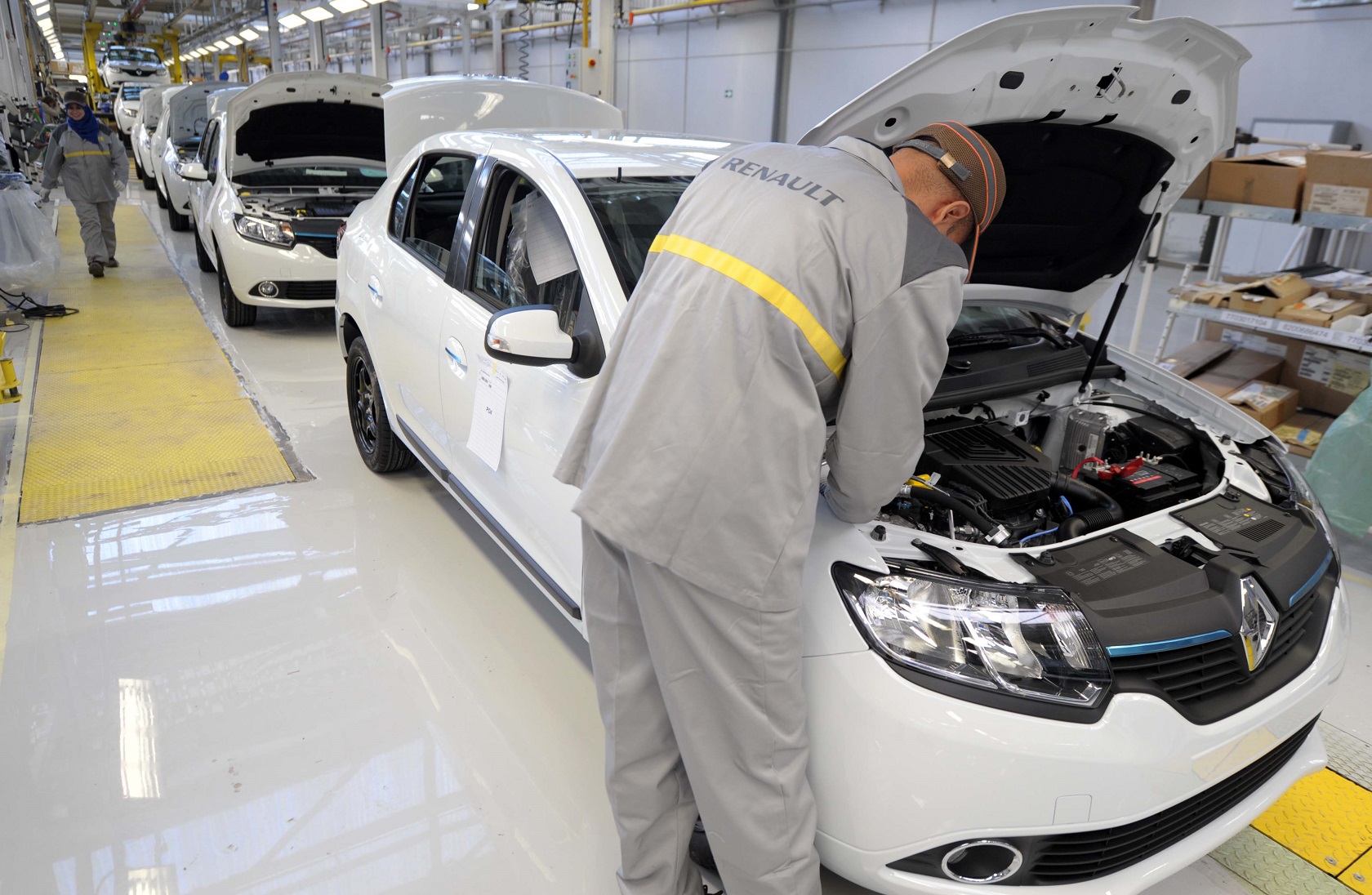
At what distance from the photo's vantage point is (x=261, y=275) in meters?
5.45

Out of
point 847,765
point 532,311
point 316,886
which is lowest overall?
point 316,886

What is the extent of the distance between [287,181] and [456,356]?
4600 mm

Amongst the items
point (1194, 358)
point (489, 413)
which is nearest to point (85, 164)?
point (489, 413)

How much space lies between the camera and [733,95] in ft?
45.7

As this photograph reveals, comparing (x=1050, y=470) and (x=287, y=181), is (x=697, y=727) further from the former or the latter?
(x=287, y=181)

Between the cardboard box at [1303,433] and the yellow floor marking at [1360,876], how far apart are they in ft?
6.62

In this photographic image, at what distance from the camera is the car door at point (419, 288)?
105 inches

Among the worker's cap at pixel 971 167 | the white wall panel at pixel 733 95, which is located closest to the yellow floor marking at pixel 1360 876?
the worker's cap at pixel 971 167

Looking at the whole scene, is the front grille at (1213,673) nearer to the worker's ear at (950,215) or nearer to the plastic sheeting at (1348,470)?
the worker's ear at (950,215)

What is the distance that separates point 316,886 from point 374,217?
2.40m

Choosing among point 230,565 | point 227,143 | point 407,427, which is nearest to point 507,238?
point 407,427

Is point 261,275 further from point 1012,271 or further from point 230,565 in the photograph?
point 1012,271

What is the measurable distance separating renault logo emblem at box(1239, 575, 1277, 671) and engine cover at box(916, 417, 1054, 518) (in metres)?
0.41

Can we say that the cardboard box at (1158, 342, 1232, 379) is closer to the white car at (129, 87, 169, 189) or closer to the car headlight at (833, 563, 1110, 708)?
the car headlight at (833, 563, 1110, 708)
